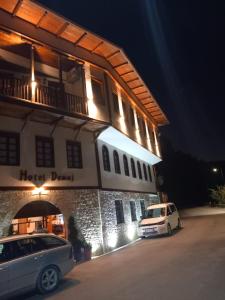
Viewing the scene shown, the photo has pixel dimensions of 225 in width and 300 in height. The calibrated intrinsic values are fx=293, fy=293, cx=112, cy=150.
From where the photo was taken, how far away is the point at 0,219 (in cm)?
1152

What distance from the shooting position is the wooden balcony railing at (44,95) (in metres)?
13.0

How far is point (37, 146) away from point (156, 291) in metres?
8.99

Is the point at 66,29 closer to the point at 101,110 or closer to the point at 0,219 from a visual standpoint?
the point at 101,110

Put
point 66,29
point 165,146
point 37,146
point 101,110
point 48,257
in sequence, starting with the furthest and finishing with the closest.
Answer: point 165,146
point 101,110
point 66,29
point 37,146
point 48,257

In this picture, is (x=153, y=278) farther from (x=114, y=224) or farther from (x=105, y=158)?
(x=105, y=158)

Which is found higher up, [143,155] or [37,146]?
[143,155]

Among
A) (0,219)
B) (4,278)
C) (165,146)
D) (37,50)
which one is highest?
(165,146)

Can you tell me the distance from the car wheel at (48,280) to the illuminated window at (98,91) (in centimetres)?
1097

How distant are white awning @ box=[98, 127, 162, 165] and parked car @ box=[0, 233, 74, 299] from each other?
366 inches

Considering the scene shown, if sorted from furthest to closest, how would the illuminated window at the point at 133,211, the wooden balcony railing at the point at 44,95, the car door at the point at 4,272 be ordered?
1. the illuminated window at the point at 133,211
2. the wooden balcony railing at the point at 44,95
3. the car door at the point at 4,272

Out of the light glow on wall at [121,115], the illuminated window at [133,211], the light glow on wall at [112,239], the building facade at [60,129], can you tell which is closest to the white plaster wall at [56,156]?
the building facade at [60,129]

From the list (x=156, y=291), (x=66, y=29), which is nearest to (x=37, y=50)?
(x=66, y=29)

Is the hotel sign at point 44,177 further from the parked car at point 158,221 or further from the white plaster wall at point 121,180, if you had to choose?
the parked car at point 158,221

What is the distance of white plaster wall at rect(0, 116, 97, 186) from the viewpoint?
41.1ft
